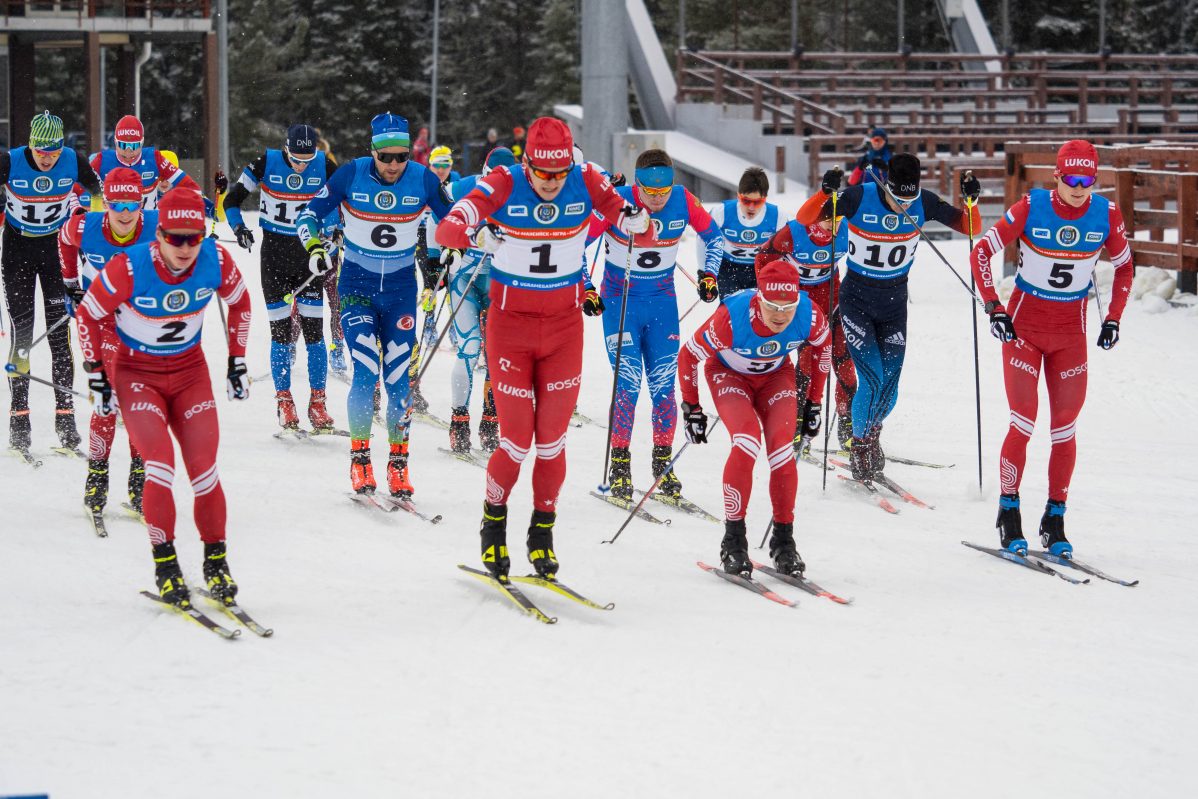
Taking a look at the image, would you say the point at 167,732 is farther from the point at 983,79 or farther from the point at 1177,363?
the point at 983,79

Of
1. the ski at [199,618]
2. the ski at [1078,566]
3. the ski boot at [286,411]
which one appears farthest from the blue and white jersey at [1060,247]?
the ski boot at [286,411]

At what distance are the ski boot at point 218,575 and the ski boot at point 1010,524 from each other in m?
3.80

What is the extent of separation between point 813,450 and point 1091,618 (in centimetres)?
370

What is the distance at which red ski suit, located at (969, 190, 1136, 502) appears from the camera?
7.26 meters

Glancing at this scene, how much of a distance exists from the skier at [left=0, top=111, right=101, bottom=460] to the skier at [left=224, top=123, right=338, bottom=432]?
1125mm

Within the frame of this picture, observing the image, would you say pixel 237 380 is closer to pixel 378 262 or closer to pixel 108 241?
pixel 108 241

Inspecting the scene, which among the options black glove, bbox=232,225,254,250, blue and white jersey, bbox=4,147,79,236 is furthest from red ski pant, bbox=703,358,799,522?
blue and white jersey, bbox=4,147,79,236

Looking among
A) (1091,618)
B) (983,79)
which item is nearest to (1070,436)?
(1091,618)

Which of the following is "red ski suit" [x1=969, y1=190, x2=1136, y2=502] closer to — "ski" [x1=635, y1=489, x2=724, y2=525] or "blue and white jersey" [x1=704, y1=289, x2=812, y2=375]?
"blue and white jersey" [x1=704, y1=289, x2=812, y2=375]

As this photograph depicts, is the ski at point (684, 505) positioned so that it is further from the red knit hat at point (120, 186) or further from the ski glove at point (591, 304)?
the red knit hat at point (120, 186)

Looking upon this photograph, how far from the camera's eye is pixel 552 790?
4.37 m

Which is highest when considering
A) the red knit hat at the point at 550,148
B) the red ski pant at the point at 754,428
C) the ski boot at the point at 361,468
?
the red knit hat at the point at 550,148

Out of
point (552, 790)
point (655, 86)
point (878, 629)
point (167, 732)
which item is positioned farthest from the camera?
point (655, 86)

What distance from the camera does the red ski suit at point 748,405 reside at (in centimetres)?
661
